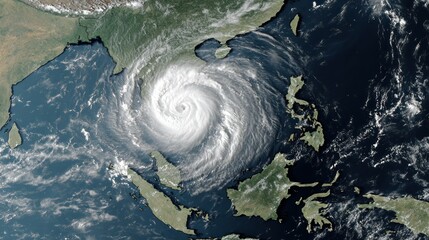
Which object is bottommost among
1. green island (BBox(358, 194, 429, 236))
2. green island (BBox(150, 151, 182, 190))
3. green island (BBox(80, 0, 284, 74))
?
green island (BBox(358, 194, 429, 236))

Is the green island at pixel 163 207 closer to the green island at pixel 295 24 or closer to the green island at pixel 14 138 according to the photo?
the green island at pixel 14 138

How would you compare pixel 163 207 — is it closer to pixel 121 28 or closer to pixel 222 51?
pixel 222 51

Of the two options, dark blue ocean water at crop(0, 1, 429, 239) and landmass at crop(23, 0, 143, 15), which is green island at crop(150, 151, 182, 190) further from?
landmass at crop(23, 0, 143, 15)

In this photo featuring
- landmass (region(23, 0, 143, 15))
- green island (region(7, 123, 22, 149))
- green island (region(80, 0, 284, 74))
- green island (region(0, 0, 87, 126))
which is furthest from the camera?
green island (region(7, 123, 22, 149))

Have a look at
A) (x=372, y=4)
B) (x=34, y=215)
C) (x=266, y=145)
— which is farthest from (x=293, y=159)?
(x=34, y=215)

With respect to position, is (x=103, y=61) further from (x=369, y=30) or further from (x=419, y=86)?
Answer: (x=419, y=86)

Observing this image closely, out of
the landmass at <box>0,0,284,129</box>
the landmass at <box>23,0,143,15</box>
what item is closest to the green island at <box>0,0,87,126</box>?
the landmass at <box>0,0,284,129</box>

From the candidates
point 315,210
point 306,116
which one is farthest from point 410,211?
point 306,116
